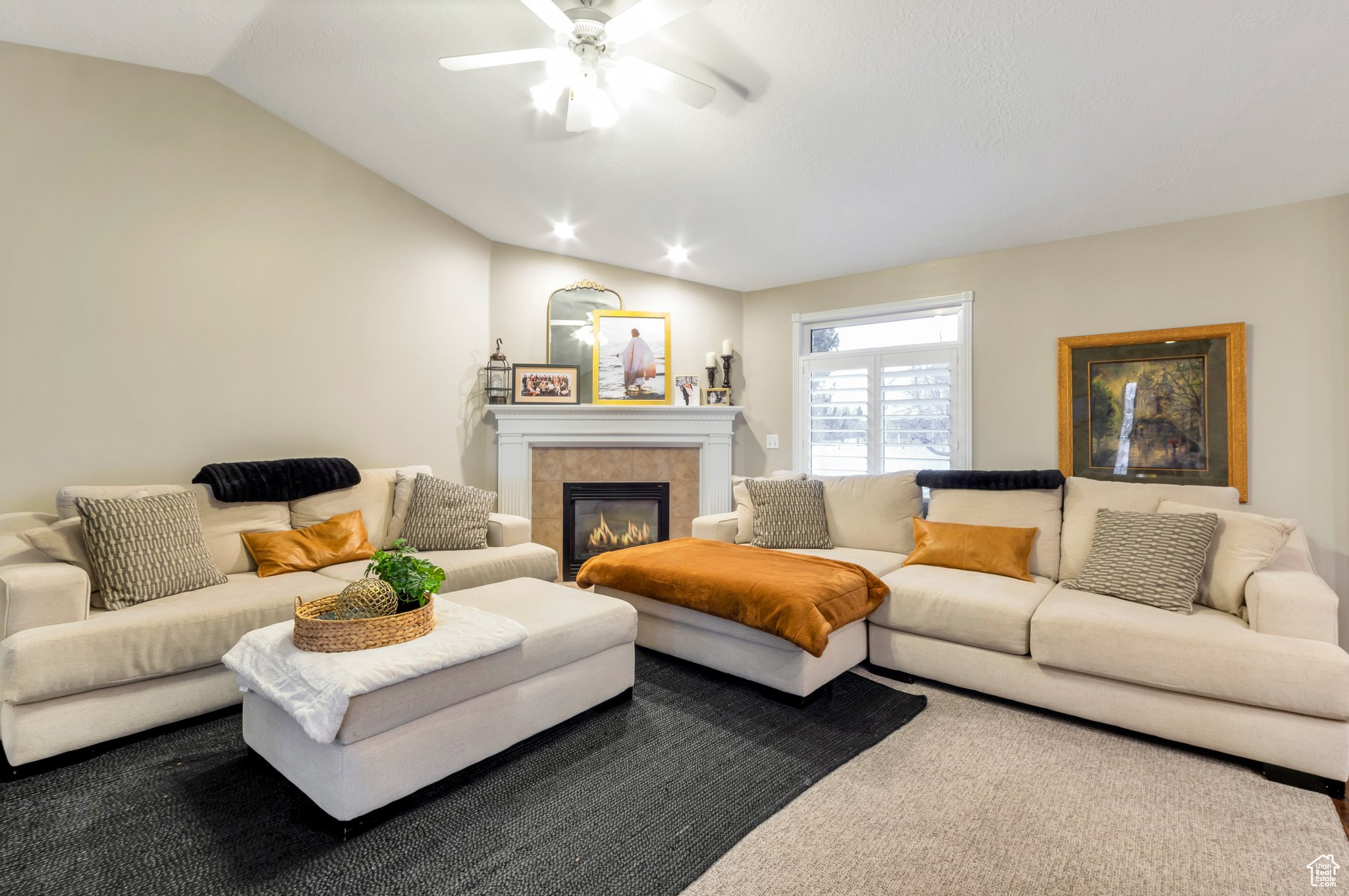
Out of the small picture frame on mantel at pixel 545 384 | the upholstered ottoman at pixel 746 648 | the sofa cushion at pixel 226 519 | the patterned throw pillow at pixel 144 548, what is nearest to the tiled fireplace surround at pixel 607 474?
the small picture frame on mantel at pixel 545 384

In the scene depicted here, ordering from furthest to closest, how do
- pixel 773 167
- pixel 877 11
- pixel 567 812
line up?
pixel 773 167 → pixel 877 11 → pixel 567 812

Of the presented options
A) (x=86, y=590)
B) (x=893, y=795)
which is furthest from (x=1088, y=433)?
(x=86, y=590)

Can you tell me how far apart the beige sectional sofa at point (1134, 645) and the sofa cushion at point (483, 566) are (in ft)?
6.23

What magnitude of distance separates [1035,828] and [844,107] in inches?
108

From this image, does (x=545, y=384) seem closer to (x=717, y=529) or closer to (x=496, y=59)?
(x=717, y=529)

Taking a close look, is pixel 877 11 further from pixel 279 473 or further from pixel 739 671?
pixel 279 473

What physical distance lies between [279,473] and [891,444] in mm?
3909


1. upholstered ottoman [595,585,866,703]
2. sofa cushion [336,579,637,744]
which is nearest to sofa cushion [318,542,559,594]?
sofa cushion [336,579,637,744]

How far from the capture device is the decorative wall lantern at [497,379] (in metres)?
4.57

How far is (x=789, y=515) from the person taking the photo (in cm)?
375

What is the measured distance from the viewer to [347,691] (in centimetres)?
162

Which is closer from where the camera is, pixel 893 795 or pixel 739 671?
pixel 893 795

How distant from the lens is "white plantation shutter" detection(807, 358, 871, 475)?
15.2 feet

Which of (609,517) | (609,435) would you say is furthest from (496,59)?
(609,517)
